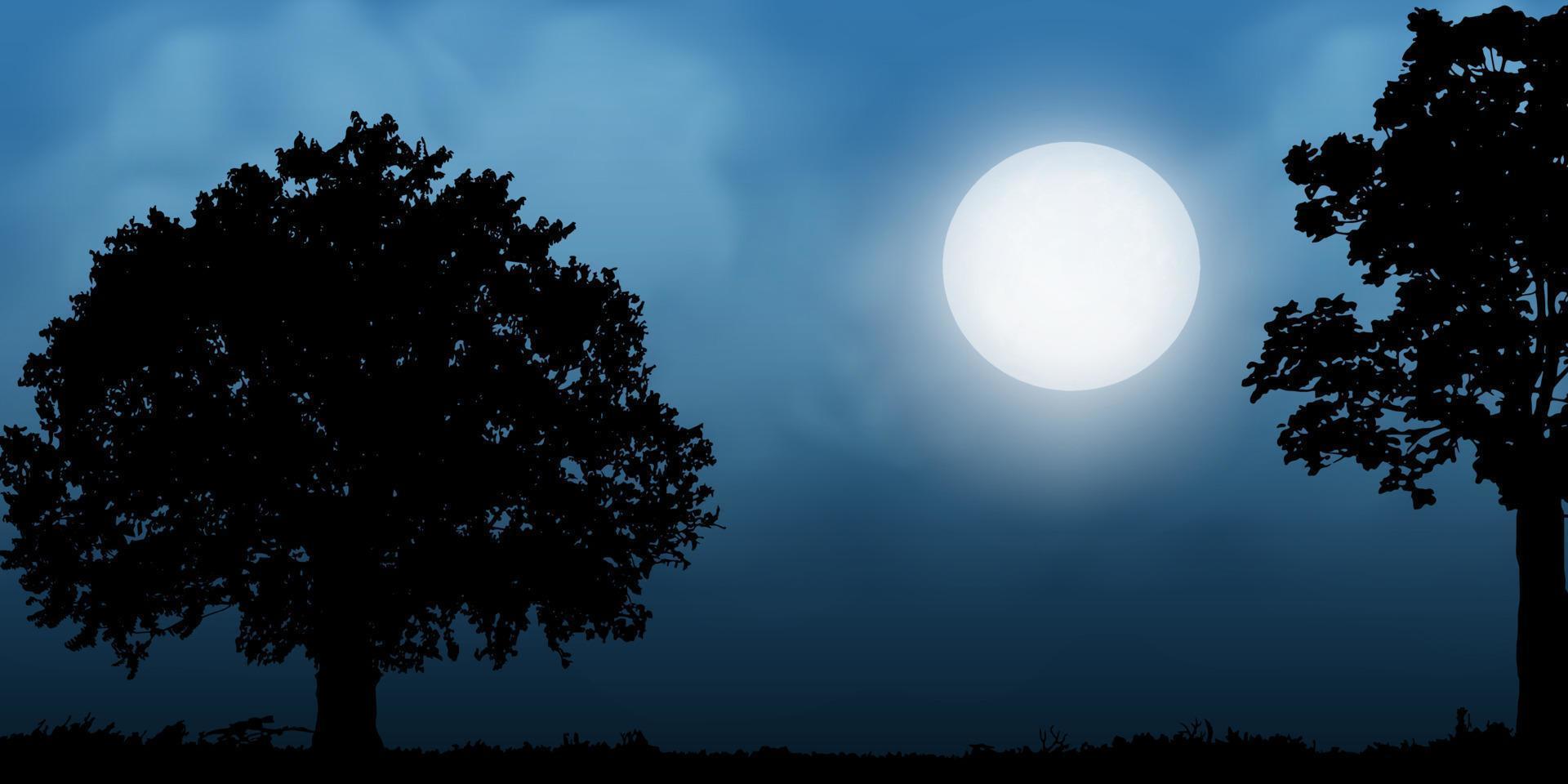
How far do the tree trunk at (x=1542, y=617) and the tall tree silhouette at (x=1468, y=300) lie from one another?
30 millimetres

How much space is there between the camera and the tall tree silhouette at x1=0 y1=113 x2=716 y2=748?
26.1 metres

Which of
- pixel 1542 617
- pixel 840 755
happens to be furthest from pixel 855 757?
pixel 1542 617

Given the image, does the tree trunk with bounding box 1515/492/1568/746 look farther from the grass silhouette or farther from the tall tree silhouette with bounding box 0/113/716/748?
the tall tree silhouette with bounding box 0/113/716/748

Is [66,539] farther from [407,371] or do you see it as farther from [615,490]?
[615,490]

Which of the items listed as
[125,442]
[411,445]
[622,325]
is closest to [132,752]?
[411,445]

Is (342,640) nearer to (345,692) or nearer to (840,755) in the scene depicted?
(345,692)

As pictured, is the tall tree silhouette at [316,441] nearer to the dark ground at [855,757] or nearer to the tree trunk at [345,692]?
the tree trunk at [345,692]

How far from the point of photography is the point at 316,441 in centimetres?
2611

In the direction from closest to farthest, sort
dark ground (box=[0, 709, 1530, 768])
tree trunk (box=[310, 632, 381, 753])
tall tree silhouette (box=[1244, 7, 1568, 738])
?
dark ground (box=[0, 709, 1530, 768])
tall tree silhouette (box=[1244, 7, 1568, 738])
tree trunk (box=[310, 632, 381, 753])

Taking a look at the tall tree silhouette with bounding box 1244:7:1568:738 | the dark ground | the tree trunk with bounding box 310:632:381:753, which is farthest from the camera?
the tree trunk with bounding box 310:632:381:753

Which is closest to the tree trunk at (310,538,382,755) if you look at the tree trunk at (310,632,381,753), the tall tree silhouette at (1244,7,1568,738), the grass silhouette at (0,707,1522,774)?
the tree trunk at (310,632,381,753)

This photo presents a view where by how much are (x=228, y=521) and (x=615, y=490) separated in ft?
29.4

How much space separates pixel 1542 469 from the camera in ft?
67.1

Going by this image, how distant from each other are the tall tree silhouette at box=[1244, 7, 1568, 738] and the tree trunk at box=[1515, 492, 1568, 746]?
0.03 m
